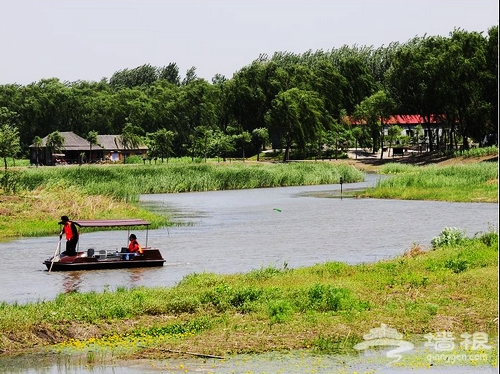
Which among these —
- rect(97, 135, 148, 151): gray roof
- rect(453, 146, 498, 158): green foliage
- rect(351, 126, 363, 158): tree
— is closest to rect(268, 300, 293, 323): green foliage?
rect(453, 146, 498, 158): green foliage

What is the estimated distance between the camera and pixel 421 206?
61531 mm

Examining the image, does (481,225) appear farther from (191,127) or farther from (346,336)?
(191,127)

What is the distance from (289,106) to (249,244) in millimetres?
81377

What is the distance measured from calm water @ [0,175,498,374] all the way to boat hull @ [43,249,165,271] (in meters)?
0.34

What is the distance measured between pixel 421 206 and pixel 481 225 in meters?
15.5

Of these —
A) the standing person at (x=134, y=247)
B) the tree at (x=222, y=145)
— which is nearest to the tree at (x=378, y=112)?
the tree at (x=222, y=145)

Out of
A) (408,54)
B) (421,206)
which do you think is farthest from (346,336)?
(408,54)

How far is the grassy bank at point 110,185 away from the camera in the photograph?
4947 centimetres

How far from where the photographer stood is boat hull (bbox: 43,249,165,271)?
33312 mm

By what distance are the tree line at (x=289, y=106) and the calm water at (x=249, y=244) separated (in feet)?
137

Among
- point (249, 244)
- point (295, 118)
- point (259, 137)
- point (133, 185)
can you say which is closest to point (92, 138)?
point (259, 137)

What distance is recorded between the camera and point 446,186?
69.6 metres

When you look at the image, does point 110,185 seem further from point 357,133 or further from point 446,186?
point 357,133

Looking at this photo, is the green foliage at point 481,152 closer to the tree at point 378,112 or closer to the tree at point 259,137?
the tree at point 378,112
